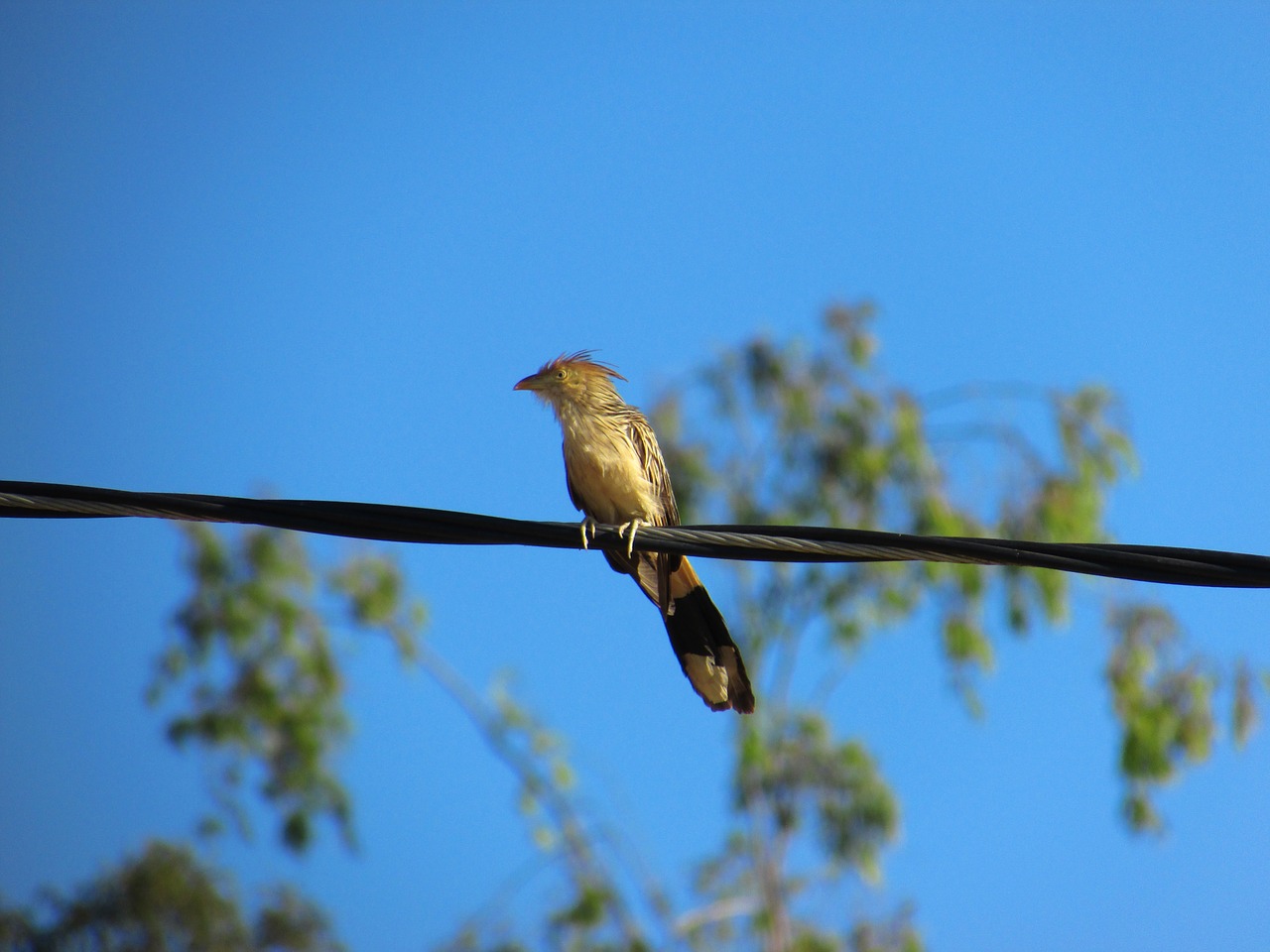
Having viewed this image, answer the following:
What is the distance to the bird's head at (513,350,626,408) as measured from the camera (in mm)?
6793

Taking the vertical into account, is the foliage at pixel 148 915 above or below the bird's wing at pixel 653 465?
below

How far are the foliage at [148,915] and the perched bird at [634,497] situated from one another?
10.6m

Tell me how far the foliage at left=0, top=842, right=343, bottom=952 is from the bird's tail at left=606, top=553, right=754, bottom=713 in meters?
11.4

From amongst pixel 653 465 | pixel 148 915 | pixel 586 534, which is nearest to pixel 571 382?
pixel 653 465

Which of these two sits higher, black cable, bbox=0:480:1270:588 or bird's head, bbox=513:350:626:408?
bird's head, bbox=513:350:626:408

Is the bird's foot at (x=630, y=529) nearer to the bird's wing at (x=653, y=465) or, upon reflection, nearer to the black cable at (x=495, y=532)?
the bird's wing at (x=653, y=465)

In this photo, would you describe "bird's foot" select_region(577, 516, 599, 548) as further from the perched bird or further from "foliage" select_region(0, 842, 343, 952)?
"foliage" select_region(0, 842, 343, 952)

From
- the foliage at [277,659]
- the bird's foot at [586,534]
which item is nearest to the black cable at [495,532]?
the bird's foot at [586,534]

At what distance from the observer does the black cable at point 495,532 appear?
3.70 metres

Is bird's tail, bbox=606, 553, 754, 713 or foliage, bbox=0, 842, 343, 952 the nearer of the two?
bird's tail, bbox=606, 553, 754, 713

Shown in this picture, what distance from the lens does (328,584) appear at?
16.0m

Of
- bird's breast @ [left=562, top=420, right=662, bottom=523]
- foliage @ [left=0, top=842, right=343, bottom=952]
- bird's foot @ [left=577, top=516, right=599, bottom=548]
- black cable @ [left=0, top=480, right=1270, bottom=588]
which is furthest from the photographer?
foliage @ [left=0, top=842, right=343, bottom=952]

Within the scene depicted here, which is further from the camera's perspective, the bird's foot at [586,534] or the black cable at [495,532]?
the bird's foot at [586,534]

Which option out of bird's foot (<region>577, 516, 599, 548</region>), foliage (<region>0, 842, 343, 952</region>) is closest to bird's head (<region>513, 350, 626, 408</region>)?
bird's foot (<region>577, 516, 599, 548</region>)
